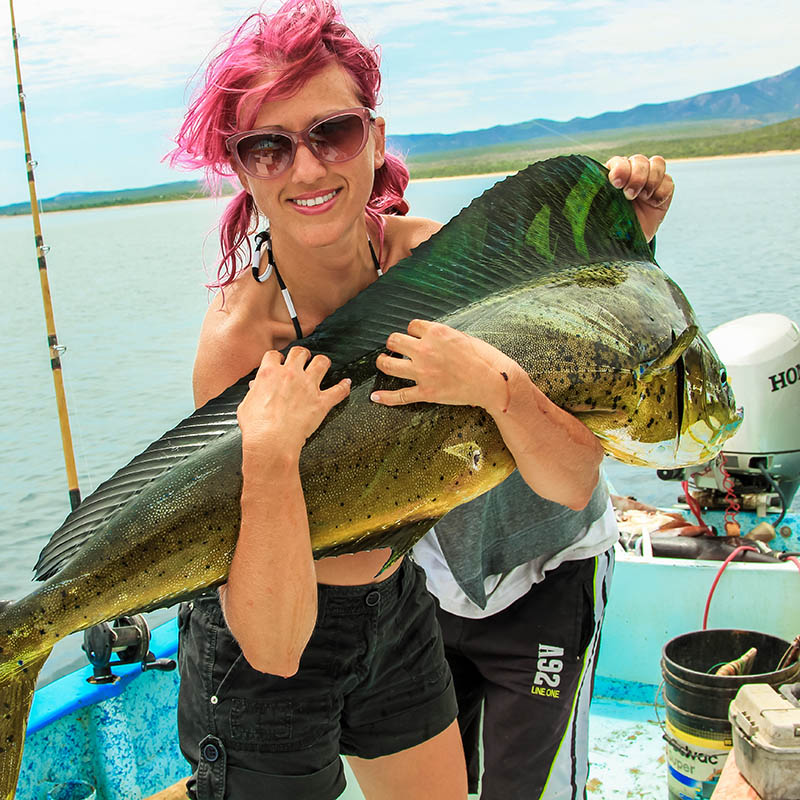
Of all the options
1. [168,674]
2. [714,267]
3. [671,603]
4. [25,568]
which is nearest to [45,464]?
[25,568]

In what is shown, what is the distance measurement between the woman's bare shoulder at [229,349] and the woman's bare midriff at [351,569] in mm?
474

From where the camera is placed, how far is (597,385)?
1828mm

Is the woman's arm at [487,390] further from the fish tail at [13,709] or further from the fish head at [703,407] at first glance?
the fish tail at [13,709]

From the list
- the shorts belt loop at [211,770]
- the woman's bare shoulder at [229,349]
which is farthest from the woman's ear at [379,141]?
the shorts belt loop at [211,770]

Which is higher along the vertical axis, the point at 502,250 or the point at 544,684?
the point at 502,250

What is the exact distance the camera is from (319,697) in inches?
77.5

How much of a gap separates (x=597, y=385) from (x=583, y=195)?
0.47 metres

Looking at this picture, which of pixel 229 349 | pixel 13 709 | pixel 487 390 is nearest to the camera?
pixel 13 709

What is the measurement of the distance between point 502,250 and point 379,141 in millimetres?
392

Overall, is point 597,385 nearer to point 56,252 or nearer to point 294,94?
point 294,94

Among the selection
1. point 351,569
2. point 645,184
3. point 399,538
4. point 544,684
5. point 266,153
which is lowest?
point 544,684

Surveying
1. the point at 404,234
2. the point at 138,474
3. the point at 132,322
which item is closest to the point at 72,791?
the point at 138,474

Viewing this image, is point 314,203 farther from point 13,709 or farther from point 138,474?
point 13,709

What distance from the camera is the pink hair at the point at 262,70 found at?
1730 mm
